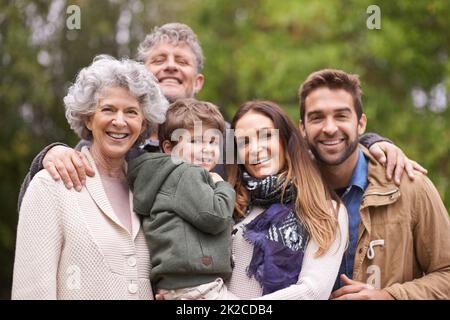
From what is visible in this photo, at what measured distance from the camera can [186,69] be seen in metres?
4.33

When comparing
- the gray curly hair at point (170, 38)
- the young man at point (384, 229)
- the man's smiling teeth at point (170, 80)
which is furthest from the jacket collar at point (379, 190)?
the gray curly hair at point (170, 38)

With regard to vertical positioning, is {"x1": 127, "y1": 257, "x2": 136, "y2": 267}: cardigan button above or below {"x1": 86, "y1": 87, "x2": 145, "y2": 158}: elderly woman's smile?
below

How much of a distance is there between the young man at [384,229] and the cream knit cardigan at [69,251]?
3.73 ft

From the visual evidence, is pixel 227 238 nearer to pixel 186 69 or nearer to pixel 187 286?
pixel 187 286

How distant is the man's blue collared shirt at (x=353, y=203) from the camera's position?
3.36m

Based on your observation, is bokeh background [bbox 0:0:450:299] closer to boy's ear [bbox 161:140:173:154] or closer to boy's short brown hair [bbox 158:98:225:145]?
boy's short brown hair [bbox 158:98:225:145]

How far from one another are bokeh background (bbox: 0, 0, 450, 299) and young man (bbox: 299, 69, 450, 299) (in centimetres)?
406

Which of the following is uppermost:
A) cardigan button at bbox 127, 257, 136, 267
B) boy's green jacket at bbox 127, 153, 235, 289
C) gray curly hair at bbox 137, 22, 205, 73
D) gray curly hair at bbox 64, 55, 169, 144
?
gray curly hair at bbox 137, 22, 205, 73

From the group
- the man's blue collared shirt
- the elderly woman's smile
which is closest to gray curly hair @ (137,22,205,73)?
the elderly woman's smile

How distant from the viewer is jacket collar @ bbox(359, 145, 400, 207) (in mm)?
3363

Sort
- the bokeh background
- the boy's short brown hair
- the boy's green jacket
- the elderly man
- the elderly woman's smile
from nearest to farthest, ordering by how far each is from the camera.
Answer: the boy's green jacket, the elderly woman's smile, the boy's short brown hair, the elderly man, the bokeh background

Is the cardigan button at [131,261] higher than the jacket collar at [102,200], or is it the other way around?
the jacket collar at [102,200]

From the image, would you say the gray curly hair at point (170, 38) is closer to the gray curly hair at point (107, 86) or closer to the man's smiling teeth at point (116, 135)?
the gray curly hair at point (107, 86)

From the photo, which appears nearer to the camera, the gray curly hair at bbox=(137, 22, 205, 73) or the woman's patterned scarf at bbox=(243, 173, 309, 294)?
the woman's patterned scarf at bbox=(243, 173, 309, 294)
